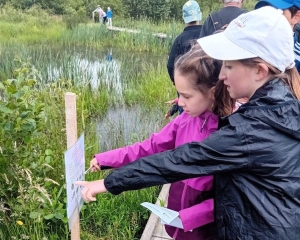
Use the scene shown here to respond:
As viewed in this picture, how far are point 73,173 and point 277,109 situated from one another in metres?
0.72

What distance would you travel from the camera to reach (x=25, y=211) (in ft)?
7.13

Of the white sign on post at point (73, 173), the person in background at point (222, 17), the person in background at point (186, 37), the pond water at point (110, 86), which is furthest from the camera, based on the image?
the pond water at point (110, 86)

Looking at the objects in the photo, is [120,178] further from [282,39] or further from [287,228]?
[282,39]

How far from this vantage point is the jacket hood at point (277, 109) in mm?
1113

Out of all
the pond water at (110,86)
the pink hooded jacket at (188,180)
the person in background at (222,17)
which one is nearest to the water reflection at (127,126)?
the pond water at (110,86)

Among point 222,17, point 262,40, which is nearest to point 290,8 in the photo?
point 222,17

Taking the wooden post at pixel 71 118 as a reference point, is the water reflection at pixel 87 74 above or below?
below

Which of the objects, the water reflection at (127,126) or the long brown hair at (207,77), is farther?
the water reflection at (127,126)

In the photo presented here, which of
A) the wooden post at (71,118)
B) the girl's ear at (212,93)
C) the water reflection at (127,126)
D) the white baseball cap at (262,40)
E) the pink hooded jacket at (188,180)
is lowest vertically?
the water reflection at (127,126)

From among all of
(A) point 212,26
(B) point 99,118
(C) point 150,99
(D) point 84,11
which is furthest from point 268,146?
(D) point 84,11

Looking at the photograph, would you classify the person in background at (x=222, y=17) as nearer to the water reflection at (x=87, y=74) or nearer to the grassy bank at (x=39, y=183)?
the grassy bank at (x=39, y=183)

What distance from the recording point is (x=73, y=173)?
1.34 metres

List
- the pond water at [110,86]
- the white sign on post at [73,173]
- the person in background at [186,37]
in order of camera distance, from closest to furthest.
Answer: the white sign on post at [73,173] → the person in background at [186,37] → the pond water at [110,86]

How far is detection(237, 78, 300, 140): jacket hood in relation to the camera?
1.11 m
